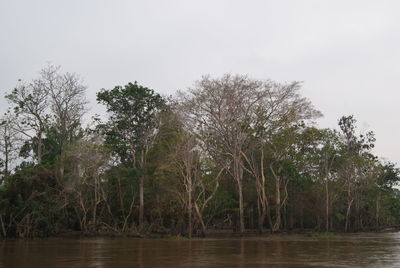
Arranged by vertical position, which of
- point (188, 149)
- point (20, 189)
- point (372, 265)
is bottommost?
point (372, 265)

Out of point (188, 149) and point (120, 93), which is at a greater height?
point (120, 93)

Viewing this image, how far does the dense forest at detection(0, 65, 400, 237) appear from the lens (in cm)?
3491

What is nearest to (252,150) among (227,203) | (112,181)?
(227,203)

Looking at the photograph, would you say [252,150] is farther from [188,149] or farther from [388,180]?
[388,180]

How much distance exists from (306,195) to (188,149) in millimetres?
21174

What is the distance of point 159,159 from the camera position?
3900cm

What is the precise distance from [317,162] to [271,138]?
26.2ft

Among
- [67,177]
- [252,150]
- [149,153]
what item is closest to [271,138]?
[252,150]

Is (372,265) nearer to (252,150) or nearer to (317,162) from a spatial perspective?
(252,150)

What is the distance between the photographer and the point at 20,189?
112 ft

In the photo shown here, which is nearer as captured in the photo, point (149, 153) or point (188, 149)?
point (188, 149)

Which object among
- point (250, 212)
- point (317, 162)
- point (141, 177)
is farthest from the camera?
point (250, 212)

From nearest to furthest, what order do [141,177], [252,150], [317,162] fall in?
[141,177], [252,150], [317,162]

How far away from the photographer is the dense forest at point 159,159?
34.9 m
